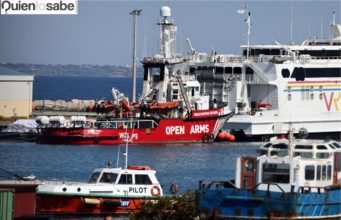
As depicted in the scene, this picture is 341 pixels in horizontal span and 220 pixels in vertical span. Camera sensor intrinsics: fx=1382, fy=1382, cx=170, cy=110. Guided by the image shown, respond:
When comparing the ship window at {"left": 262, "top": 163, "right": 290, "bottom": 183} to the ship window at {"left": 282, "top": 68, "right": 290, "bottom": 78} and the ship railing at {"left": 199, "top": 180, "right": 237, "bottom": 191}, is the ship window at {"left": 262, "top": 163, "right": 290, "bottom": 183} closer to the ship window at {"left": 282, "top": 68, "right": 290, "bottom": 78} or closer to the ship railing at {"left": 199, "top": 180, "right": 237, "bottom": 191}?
the ship railing at {"left": 199, "top": 180, "right": 237, "bottom": 191}

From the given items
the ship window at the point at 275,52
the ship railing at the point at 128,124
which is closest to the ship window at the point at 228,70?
the ship window at the point at 275,52

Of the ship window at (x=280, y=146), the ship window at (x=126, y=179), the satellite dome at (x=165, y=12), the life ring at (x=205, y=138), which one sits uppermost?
the satellite dome at (x=165, y=12)

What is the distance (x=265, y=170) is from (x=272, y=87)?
44.5m

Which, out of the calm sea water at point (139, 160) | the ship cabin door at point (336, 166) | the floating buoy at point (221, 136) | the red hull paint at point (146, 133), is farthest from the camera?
→ the floating buoy at point (221, 136)

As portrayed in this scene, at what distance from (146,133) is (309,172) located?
38.5 m

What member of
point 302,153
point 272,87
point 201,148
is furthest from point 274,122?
point 302,153

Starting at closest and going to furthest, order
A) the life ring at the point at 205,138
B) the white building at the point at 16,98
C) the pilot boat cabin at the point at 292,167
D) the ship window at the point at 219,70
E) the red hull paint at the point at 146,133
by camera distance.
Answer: the pilot boat cabin at the point at 292,167 → the red hull paint at the point at 146,133 → the life ring at the point at 205,138 → the ship window at the point at 219,70 → the white building at the point at 16,98

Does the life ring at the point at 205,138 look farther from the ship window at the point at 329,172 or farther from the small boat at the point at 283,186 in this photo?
the ship window at the point at 329,172

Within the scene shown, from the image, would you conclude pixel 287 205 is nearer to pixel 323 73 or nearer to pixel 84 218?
pixel 84 218

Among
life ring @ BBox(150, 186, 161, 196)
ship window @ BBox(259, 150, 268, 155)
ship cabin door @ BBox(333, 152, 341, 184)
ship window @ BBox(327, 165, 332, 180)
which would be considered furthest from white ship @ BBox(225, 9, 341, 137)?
ship window @ BBox(327, 165, 332, 180)

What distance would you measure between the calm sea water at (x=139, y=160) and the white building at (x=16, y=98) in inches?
Answer: 535

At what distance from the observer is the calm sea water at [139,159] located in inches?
2031

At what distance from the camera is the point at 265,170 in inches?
1226

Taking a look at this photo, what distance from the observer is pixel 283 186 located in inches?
1212
